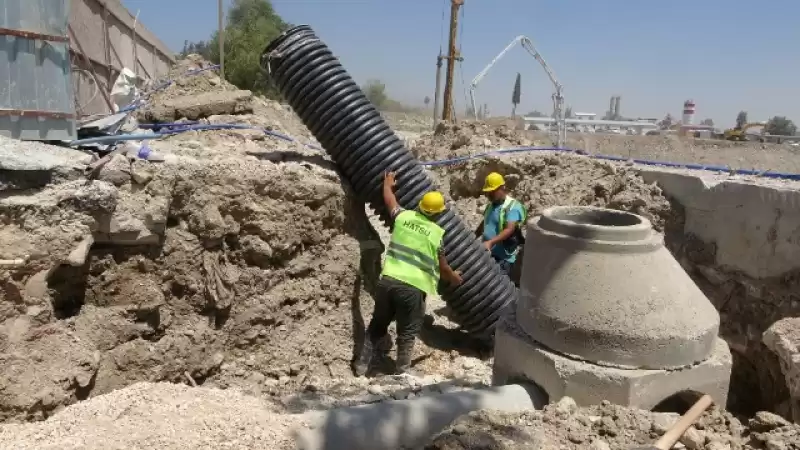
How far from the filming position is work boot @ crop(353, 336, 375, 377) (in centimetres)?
504

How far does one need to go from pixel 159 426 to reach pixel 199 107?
15.1 feet

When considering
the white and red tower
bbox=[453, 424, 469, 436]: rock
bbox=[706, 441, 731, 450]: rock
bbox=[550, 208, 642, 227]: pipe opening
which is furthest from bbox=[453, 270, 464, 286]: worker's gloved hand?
the white and red tower

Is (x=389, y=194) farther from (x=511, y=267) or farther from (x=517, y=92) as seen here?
(x=517, y=92)

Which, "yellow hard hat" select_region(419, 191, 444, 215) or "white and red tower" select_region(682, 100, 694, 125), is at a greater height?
"white and red tower" select_region(682, 100, 694, 125)

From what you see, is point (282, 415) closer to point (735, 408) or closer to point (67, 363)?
point (67, 363)

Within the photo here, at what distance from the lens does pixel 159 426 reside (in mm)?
2715

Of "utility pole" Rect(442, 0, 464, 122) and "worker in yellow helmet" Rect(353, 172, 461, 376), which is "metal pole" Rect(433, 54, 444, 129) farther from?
"worker in yellow helmet" Rect(353, 172, 461, 376)

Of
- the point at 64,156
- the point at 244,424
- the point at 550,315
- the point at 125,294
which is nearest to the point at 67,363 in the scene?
the point at 125,294

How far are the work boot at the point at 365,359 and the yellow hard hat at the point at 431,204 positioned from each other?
1266 mm

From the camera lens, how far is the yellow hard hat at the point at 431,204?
4759 mm

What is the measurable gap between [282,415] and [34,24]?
9.39ft

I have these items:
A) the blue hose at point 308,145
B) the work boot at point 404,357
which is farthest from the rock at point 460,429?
the blue hose at point 308,145

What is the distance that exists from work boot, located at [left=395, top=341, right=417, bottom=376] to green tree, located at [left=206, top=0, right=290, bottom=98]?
50.1ft

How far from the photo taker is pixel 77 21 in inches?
295
